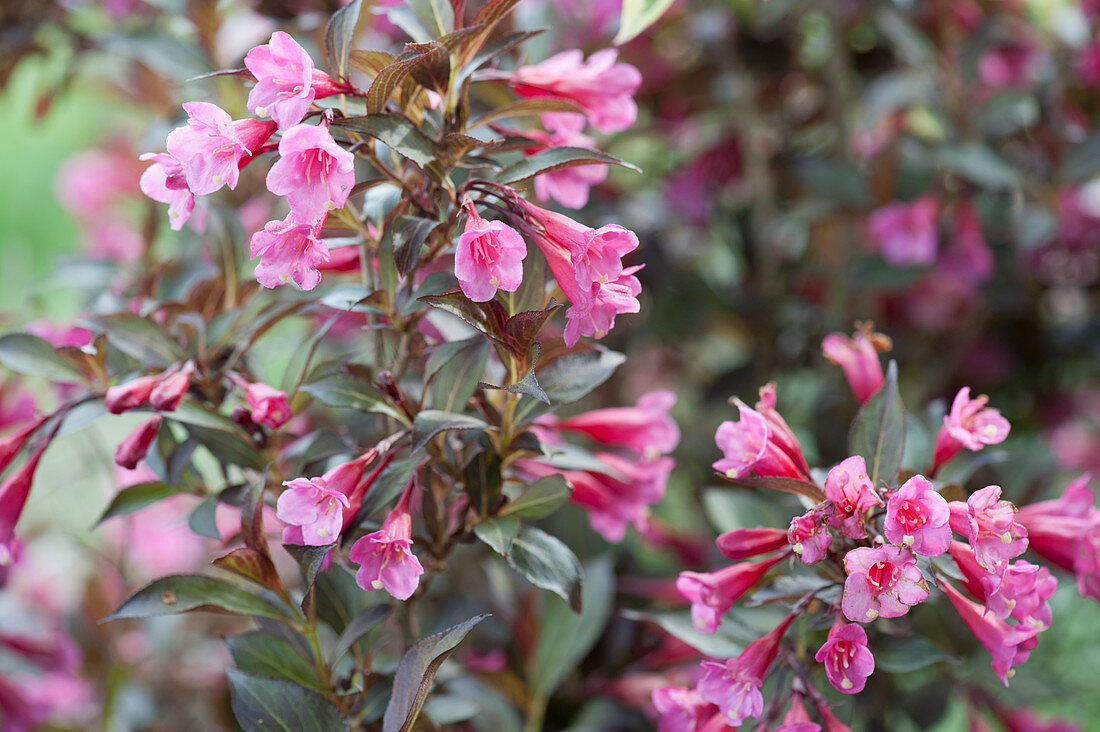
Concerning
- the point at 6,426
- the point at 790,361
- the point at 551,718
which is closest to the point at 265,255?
the point at 551,718

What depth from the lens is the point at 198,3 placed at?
1299 mm

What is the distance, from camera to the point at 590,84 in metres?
0.78

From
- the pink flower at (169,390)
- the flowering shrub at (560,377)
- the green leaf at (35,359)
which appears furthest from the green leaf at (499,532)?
the green leaf at (35,359)

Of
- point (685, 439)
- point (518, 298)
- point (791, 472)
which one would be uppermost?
point (518, 298)

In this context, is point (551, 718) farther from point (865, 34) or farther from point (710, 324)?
point (865, 34)

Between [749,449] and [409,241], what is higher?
[409,241]

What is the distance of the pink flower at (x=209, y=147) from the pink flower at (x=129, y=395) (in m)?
0.19

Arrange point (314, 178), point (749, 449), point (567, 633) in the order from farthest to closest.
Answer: point (567, 633) → point (749, 449) → point (314, 178)

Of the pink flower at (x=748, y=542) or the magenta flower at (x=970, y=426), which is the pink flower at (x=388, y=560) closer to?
the pink flower at (x=748, y=542)

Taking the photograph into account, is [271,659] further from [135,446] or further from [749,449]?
[749,449]

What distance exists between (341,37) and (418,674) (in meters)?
0.43

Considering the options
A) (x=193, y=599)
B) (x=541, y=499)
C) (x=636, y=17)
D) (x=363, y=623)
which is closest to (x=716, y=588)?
(x=541, y=499)

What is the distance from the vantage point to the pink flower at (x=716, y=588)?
2.26 feet

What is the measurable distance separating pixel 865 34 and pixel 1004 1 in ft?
0.75
